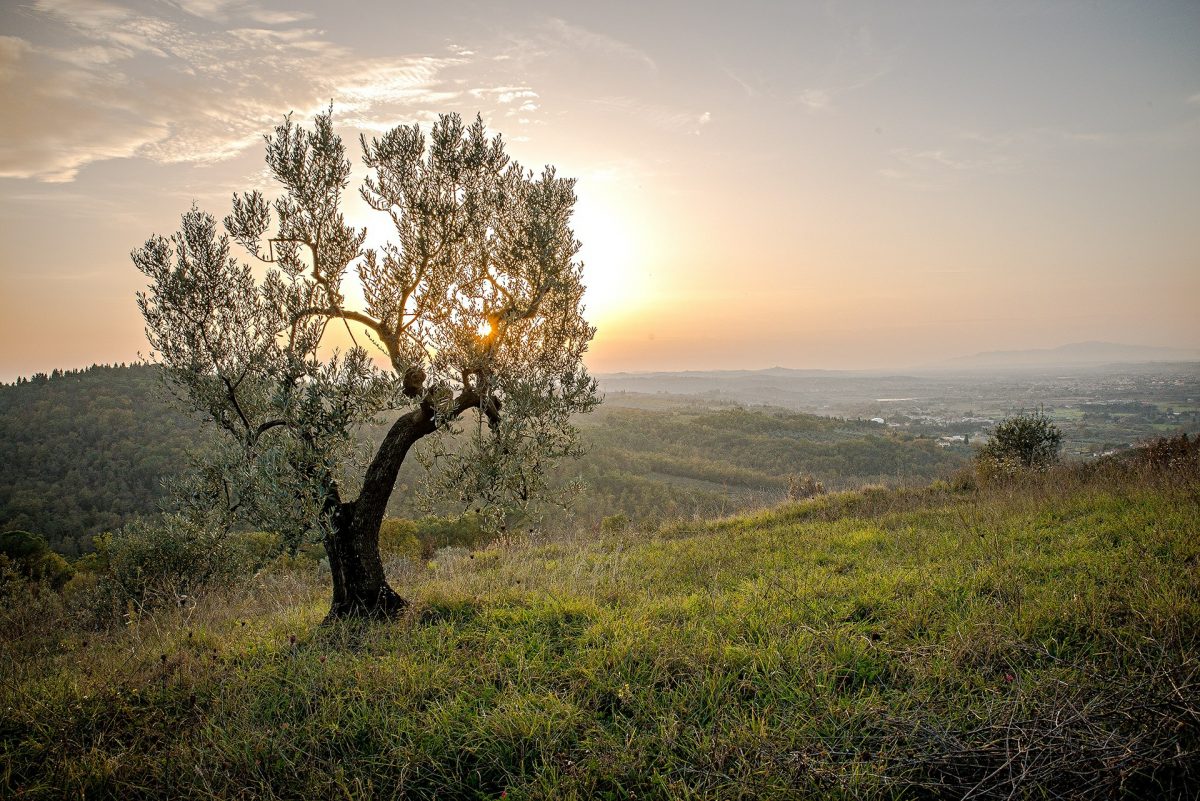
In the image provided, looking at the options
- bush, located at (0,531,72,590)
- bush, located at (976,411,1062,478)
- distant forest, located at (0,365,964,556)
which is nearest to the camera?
bush, located at (976,411,1062,478)

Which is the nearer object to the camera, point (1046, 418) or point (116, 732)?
point (116, 732)

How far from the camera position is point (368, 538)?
8.29 m

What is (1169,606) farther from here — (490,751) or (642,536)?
(642,536)

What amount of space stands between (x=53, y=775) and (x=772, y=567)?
982 centimetres

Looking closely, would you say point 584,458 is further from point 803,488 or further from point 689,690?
point 689,690

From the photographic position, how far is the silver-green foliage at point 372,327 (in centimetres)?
761

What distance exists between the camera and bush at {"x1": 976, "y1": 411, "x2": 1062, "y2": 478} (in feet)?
72.0

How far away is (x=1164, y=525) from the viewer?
313 inches

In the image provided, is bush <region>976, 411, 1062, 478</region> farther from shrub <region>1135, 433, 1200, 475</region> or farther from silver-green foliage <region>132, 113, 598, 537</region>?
silver-green foliage <region>132, 113, 598, 537</region>

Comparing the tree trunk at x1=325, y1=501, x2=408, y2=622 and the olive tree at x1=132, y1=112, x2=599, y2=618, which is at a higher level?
the olive tree at x1=132, y1=112, x2=599, y2=618

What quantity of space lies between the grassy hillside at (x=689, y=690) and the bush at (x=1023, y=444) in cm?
1519

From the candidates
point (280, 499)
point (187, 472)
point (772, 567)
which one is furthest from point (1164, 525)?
point (187, 472)

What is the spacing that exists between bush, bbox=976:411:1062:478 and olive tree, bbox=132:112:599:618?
72.8ft

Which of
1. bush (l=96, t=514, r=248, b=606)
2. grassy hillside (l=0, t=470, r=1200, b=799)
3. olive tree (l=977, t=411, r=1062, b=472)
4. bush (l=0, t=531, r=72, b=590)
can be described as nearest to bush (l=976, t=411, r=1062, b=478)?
olive tree (l=977, t=411, r=1062, b=472)
